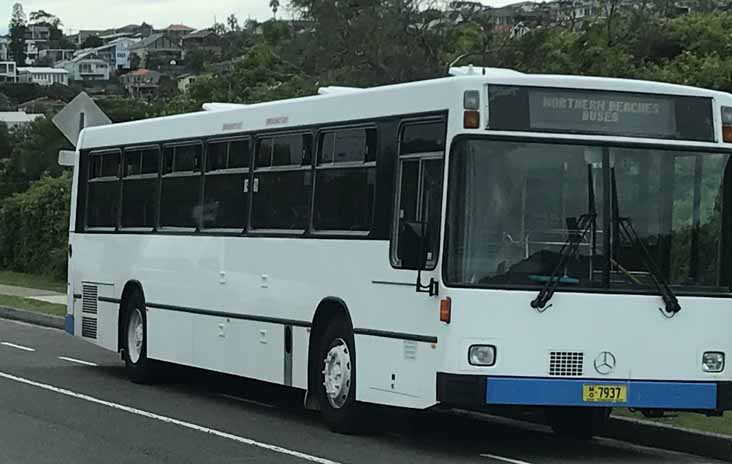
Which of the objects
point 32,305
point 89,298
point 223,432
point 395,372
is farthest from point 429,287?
point 32,305

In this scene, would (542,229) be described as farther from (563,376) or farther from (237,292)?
(237,292)

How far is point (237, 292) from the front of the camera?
15.6m

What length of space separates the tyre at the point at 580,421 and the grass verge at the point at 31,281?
884 inches

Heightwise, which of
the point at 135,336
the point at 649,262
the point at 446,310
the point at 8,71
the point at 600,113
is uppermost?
the point at 8,71

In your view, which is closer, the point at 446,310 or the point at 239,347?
the point at 446,310

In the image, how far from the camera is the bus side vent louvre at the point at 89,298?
1950 cm

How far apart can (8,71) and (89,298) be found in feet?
554

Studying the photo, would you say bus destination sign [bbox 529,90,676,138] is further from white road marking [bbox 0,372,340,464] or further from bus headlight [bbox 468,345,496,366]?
white road marking [bbox 0,372,340,464]

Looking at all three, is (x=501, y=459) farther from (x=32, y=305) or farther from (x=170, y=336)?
(x=32, y=305)

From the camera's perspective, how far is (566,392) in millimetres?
11680

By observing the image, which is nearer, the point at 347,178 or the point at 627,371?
the point at 627,371

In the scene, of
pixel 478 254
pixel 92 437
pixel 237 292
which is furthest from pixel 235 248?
pixel 478 254

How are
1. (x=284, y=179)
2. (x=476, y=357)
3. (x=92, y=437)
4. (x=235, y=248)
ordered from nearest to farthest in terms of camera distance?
(x=476, y=357), (x=92, y=437), (x=284, y=179), (x=235, y=248)

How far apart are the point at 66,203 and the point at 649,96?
27.7 metres
